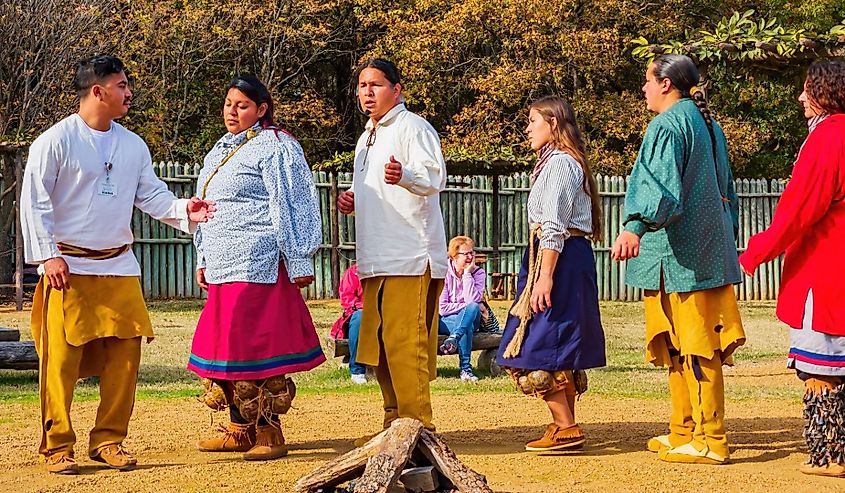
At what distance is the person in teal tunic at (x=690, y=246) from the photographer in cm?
600

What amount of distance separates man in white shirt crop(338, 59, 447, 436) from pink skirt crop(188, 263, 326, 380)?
1.22ft

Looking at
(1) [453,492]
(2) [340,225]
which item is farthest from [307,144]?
(1) [453,492]

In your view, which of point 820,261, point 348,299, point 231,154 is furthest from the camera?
point 348,299

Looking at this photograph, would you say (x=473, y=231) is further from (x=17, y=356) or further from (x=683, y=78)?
(x=683, y=78)

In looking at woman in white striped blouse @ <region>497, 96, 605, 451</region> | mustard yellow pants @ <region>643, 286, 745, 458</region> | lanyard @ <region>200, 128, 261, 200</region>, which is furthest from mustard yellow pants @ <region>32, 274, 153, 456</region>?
mustard yellow pants @ <region>643, 286, 745, 458</region>

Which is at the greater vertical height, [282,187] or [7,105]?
[7,105]

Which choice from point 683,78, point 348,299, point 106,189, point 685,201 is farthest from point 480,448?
point 348,299

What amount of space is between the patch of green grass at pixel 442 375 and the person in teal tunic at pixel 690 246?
106 inches

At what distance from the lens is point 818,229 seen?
583 cm

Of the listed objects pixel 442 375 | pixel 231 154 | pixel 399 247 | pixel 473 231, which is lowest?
pixel 442 375

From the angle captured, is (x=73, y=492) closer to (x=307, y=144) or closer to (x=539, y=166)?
(x=539, y=166)

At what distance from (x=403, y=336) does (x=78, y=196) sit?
1.76 m

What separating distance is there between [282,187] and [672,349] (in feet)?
7.15

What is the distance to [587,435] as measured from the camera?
7082 millimetres
